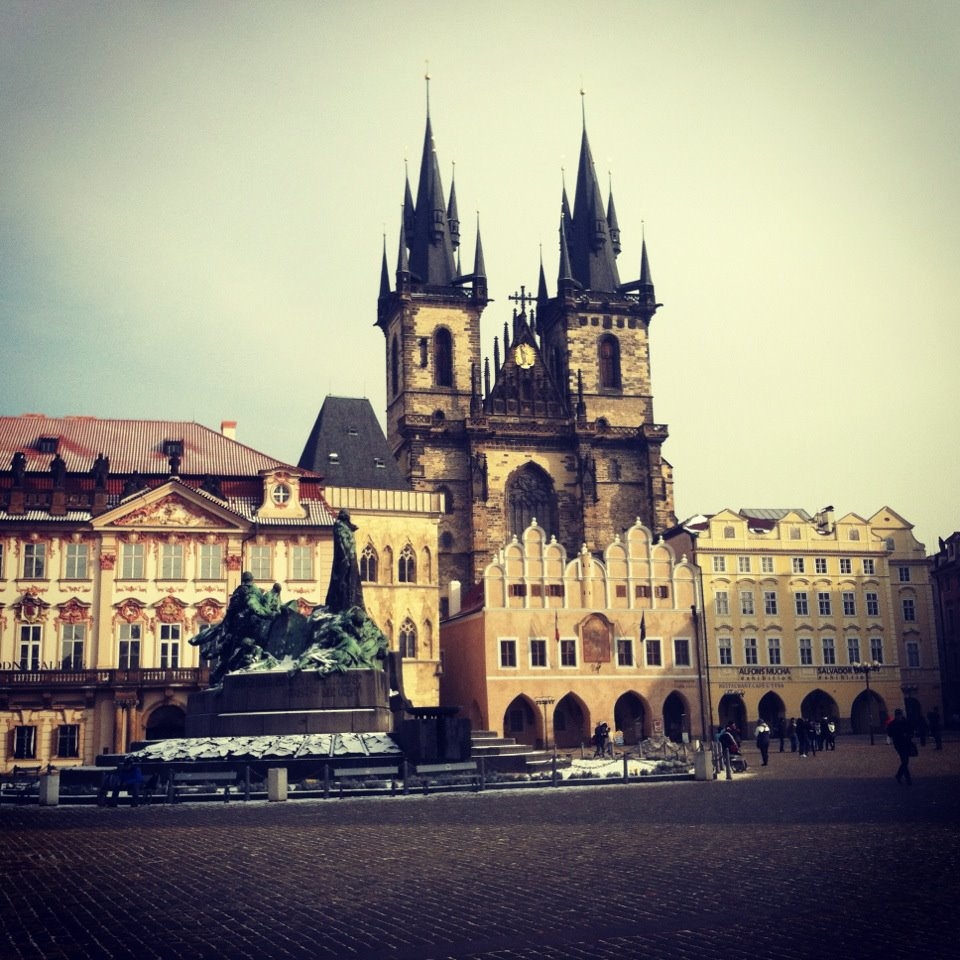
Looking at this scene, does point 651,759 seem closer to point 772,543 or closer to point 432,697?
point 432,697

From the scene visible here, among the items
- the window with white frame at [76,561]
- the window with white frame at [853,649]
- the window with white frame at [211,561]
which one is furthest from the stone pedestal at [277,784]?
the window with white frame at [853,649]

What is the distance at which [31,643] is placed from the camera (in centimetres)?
5050

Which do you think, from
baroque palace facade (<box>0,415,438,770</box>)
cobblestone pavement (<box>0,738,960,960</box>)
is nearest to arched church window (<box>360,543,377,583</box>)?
baroque palace facade (<box>0,415,438,770</box>)

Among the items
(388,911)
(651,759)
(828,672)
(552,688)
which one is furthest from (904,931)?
(828,672)

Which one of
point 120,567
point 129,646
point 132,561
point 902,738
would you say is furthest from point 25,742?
point 902,738

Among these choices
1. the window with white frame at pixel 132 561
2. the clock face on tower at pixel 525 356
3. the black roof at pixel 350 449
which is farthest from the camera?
the clock face on tower at pixel 525 356

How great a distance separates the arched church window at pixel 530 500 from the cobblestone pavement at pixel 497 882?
5494cm

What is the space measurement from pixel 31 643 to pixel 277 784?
29.2 metres

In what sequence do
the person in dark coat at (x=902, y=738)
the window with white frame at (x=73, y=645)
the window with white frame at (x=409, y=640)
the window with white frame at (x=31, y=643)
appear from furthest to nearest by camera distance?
the window with white frame at (x=409, y=640)
the window with white frame at (x=73, y=645)
the window with white frame at (x=31, y=643)
the person in dark coat at (x=902, y=738)

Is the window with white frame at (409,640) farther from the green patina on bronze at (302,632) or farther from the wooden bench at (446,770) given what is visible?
the wooden bench at (446,770)

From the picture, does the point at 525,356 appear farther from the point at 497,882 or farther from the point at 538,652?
the point at 497,882

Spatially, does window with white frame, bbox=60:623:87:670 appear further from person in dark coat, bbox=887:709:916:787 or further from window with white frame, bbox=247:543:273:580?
person in dark coat, bbox=887:709:916:787

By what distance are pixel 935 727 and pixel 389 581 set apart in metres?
26.4

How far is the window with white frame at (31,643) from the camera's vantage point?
50.2 metres
